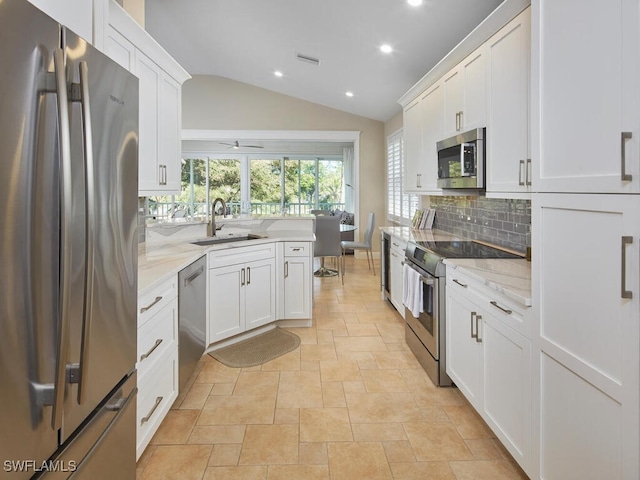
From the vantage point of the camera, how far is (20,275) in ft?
2.73

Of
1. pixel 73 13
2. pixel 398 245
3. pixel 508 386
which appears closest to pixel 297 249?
pixel 398 245

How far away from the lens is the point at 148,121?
276cm

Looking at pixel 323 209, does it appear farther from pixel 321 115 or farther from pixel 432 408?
pixel 432 408

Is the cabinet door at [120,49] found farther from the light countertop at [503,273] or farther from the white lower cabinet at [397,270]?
the white lower cabinet at [397,270]

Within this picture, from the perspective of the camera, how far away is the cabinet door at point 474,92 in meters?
2.83

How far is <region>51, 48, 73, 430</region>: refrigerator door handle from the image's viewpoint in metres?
0.90

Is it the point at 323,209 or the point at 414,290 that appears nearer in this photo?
the point at 414,290

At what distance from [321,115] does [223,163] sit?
11.4ft

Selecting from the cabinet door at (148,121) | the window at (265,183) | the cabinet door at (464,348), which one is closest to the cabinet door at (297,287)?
the cabinet door at (148,121)

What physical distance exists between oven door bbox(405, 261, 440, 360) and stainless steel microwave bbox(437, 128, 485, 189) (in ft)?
2.32

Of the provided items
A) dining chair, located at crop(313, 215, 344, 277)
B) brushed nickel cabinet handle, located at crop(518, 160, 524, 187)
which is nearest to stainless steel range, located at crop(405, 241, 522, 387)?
brushed nickel cabinet handle, located at crop(518, 160, 524, 187)

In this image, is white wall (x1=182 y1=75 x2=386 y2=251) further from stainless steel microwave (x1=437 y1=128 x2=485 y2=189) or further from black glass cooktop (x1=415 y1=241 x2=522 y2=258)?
black glass cooktop (x1=415 y1=241 x2=522 y2=258)

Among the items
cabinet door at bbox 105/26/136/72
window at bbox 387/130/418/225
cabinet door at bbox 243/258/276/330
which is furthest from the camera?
window at bbox 387/130/418/225

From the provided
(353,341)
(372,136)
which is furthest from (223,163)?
(353,341)
